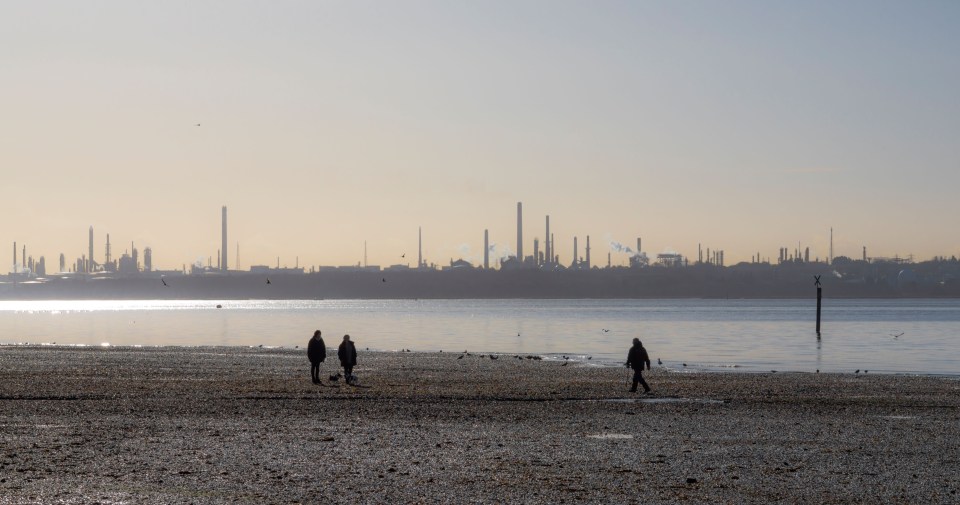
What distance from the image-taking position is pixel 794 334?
103 m

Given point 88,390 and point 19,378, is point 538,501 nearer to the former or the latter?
point 88,390

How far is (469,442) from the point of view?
20.8 m

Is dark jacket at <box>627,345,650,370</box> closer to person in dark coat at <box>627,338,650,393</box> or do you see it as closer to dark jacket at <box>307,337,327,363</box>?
person in dark coat at <box>627,338,650,393</box>

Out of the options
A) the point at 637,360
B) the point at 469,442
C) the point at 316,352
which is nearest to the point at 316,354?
the point at 316,352

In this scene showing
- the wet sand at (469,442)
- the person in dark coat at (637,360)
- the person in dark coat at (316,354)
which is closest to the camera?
the wet sand at (469,442)

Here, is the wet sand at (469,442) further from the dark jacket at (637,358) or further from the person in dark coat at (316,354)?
the dark jacket at (637,358)

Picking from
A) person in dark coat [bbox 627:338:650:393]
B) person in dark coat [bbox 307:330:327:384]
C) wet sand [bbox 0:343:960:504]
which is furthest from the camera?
person in dark coat [bbox 307:330:327:384]

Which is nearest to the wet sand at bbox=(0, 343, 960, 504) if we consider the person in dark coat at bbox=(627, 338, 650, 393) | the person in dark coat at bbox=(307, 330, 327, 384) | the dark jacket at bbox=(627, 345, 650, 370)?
the person in dark coat at bbox=(307, 330, 327, 384)

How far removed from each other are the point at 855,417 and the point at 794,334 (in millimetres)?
79953

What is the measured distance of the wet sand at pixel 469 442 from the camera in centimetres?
1562

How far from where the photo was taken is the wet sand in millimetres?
15617

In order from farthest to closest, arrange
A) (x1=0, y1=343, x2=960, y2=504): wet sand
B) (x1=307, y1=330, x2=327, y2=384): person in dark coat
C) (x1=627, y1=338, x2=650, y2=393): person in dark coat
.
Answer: (x1=307, y1=330, x2=327, y2=384): person in dark coat
(x1=627, y1=338, x2=650, y2=393): person in dark coat
(x1=0, y1=343, x2=960, y2=504): wet sand

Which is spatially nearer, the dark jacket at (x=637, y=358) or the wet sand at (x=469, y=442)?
the wet sand at (x=469, y=442)

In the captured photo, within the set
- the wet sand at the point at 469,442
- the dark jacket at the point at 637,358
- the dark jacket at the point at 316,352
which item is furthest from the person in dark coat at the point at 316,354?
the dark jacket at the point at 637,358
